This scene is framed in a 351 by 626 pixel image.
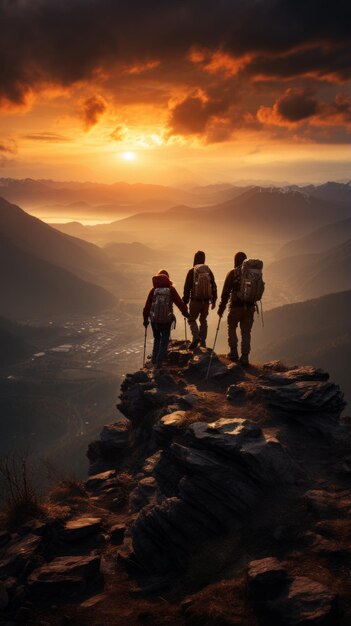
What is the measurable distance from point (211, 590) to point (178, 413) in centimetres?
804

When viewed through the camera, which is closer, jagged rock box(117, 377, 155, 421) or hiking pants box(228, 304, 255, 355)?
hiking pants box(228, 304, 255, 355)

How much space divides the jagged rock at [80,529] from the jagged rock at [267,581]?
23.5 feet

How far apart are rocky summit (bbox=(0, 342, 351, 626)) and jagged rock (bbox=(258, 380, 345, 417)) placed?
0.06m

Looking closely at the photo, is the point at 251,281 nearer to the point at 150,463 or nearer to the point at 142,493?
the point at 150,463

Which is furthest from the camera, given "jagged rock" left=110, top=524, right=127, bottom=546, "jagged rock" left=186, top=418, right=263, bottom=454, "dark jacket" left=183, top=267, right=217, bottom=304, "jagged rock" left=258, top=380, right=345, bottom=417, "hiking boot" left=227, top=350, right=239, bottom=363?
"dark jacket" left=183, top=267, right=217, bottom=304

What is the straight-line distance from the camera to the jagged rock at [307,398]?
16.3 m

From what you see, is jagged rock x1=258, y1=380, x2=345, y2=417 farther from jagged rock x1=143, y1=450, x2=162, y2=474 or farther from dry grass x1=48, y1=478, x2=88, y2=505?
dry grass x1=48, y1=478, x2=88, y2=505

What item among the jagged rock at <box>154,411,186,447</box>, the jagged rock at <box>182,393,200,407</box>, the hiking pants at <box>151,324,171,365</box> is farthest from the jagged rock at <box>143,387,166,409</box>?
the jagged rock at <box>154,411,186,447</box>

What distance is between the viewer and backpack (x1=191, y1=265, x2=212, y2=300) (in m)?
24.3

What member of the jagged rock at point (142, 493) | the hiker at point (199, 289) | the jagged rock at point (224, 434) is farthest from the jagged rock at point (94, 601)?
the hiker at point (199, 289)

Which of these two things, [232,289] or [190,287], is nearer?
[232,289]

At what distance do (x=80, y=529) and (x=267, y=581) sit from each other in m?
7.83

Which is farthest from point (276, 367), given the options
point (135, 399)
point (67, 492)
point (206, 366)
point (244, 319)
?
point (67, 492)

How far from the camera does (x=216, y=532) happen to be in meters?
12.8
